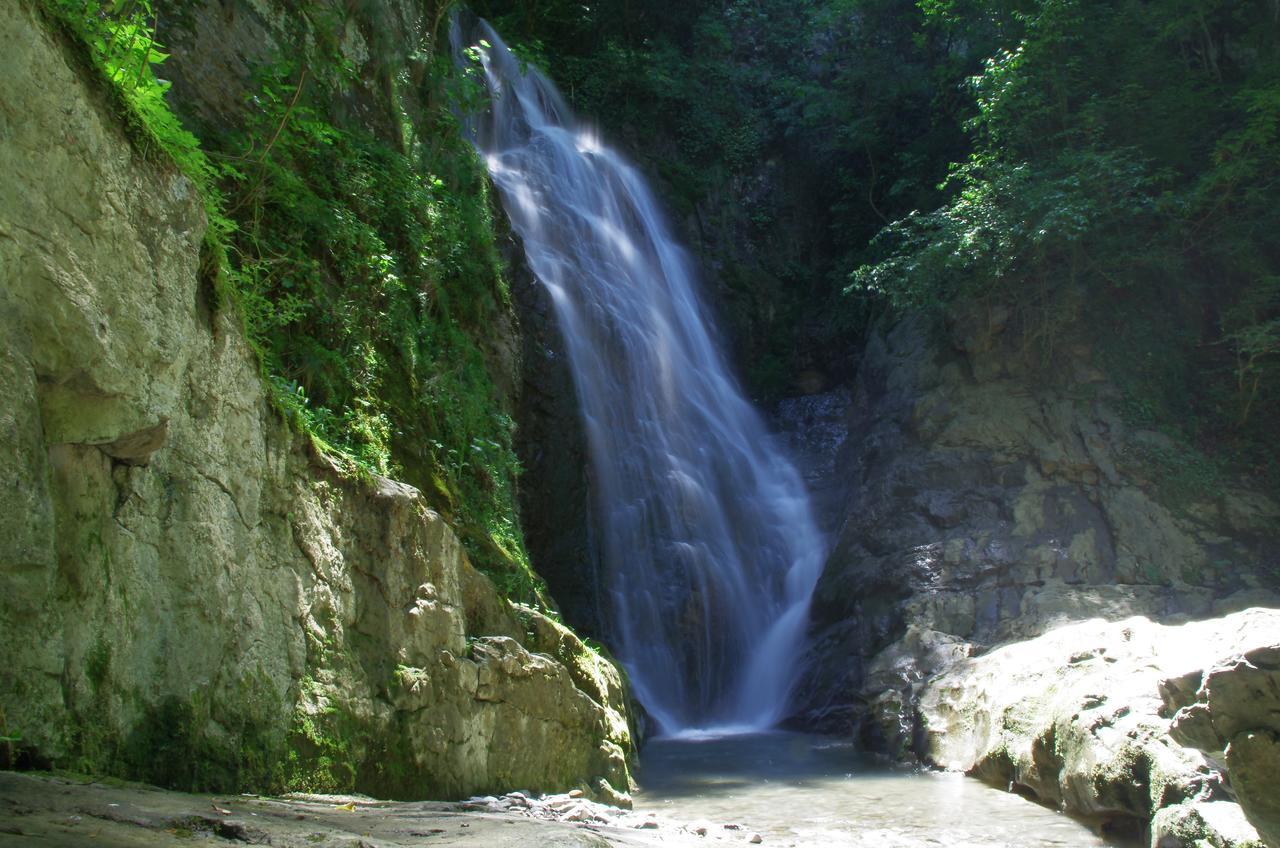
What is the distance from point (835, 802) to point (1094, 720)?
228 cm

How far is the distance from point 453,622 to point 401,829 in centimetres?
271

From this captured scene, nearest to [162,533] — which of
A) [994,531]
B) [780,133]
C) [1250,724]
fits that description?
[1250,724]

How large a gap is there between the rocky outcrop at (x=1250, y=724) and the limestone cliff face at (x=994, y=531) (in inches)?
249

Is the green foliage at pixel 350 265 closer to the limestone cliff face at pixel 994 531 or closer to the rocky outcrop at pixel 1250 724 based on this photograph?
the rocky outcrop at pixel 1250 724

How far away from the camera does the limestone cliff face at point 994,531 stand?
1309cm

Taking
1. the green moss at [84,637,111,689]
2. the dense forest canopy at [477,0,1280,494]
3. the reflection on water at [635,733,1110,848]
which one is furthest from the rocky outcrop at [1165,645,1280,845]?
the dense forest canopy at [477,0,1280,494]

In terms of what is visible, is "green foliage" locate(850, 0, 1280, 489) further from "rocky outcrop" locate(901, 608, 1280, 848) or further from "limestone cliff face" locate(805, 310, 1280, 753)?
"rocky outcrop" locate(901, 608, 1280, 848)

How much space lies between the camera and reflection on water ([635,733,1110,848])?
7387 mm

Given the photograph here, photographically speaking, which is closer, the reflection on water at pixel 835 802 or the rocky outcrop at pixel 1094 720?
the rocky outcrop at pixel 1094 720

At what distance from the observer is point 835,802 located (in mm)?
8805

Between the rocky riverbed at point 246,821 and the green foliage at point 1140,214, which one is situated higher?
the green foliage at point 1140,214

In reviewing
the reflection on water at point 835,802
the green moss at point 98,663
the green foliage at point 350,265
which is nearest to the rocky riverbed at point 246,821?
the green moss at point 98,663

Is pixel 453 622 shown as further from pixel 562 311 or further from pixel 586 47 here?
pixel 586 47

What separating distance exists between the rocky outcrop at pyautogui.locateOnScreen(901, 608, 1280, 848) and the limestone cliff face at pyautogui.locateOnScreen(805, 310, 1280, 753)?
102 cm
